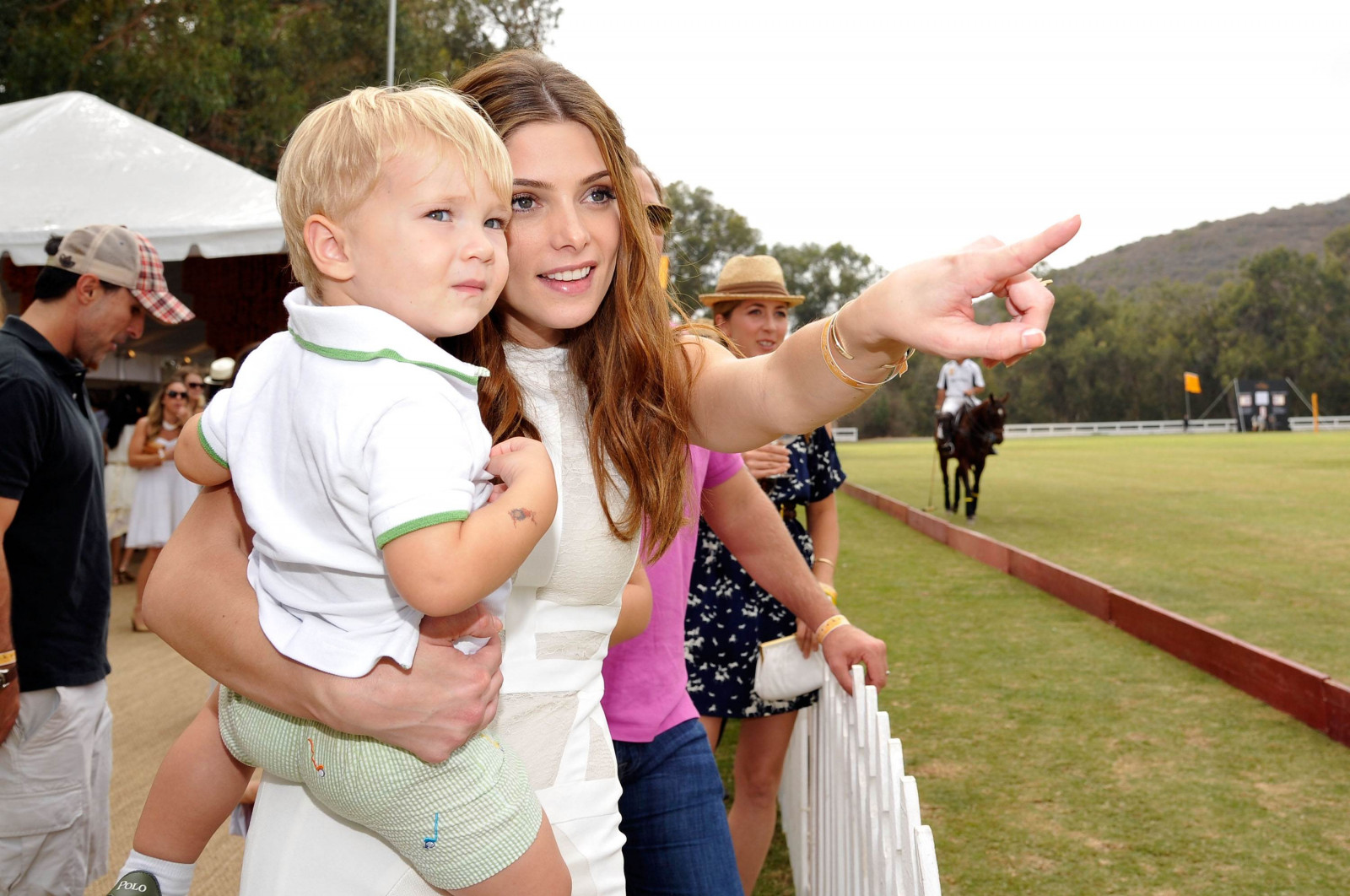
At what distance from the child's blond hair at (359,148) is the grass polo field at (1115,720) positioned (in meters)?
3.49

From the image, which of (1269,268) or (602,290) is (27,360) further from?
(1269,268)

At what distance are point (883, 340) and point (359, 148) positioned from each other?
762 millimetres

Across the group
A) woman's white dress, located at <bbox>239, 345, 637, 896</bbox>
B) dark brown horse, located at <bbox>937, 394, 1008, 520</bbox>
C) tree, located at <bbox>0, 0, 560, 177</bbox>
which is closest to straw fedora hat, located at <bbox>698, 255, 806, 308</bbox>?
woman's white dress, located at <bbox>239, 345, 637, 896</bbox>

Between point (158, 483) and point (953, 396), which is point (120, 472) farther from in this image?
point (953, 396)

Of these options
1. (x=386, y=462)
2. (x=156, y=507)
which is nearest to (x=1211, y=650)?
(x=386, y=462)

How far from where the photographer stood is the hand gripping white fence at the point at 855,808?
2232mm

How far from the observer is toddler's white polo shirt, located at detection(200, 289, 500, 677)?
132cm

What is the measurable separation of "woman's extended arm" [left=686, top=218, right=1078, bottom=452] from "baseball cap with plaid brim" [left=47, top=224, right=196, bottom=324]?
101 inches

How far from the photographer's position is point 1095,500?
18359 mm

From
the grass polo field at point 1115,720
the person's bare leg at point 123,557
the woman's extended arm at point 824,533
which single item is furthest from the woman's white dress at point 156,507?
the woman's extended arm at point 824,533

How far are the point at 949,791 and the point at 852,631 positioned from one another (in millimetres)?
2274

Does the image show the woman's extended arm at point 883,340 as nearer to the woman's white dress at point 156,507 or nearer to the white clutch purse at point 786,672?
the white clutch purse at point 786,672

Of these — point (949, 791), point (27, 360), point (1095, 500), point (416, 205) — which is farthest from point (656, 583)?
point (1095, 500)

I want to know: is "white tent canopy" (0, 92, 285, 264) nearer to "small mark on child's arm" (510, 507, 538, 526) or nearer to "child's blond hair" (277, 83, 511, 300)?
"child's blond hair" (277, 83, 511, 300)
